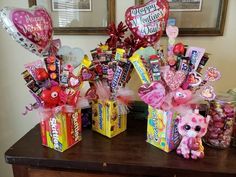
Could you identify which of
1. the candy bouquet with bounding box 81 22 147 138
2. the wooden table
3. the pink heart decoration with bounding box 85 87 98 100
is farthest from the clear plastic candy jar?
the pink heart decoration with bounding box 85 87 98 100

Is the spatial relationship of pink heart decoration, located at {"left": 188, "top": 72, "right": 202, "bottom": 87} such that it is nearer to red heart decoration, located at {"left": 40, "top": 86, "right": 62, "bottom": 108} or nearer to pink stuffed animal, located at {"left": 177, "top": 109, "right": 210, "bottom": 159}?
pink stuffed animal, located at {"left": 177, "top": 109, "right": 210, "bottom": 159}

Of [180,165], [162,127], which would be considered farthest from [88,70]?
[180,165]

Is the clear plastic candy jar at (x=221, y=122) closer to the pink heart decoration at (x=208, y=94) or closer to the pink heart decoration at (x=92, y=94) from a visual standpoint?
the pink heart decoration at (x=208, y=94)

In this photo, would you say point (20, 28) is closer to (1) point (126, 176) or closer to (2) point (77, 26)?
(2) point (77, 26)

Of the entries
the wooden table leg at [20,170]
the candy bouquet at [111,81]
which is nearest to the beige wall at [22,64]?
the candy bouquet at [111,81]

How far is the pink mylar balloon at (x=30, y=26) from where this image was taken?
0.67 metres

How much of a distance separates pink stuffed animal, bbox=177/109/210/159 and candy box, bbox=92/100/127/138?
0.23m

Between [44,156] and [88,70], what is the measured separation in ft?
0.99

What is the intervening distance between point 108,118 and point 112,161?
162mm

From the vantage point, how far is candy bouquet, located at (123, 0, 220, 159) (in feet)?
2.20

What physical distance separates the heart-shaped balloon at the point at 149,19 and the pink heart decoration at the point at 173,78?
17 cm

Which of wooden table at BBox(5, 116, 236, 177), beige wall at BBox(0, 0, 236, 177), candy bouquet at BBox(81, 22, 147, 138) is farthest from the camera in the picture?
beige wall at BBox(0, 0, 236, 177)

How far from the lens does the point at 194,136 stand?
67 centimetres

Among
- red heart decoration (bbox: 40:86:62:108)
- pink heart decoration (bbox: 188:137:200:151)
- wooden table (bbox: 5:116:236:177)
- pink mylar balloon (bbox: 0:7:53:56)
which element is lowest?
wooden table (bbox: 5:116:236:177)
